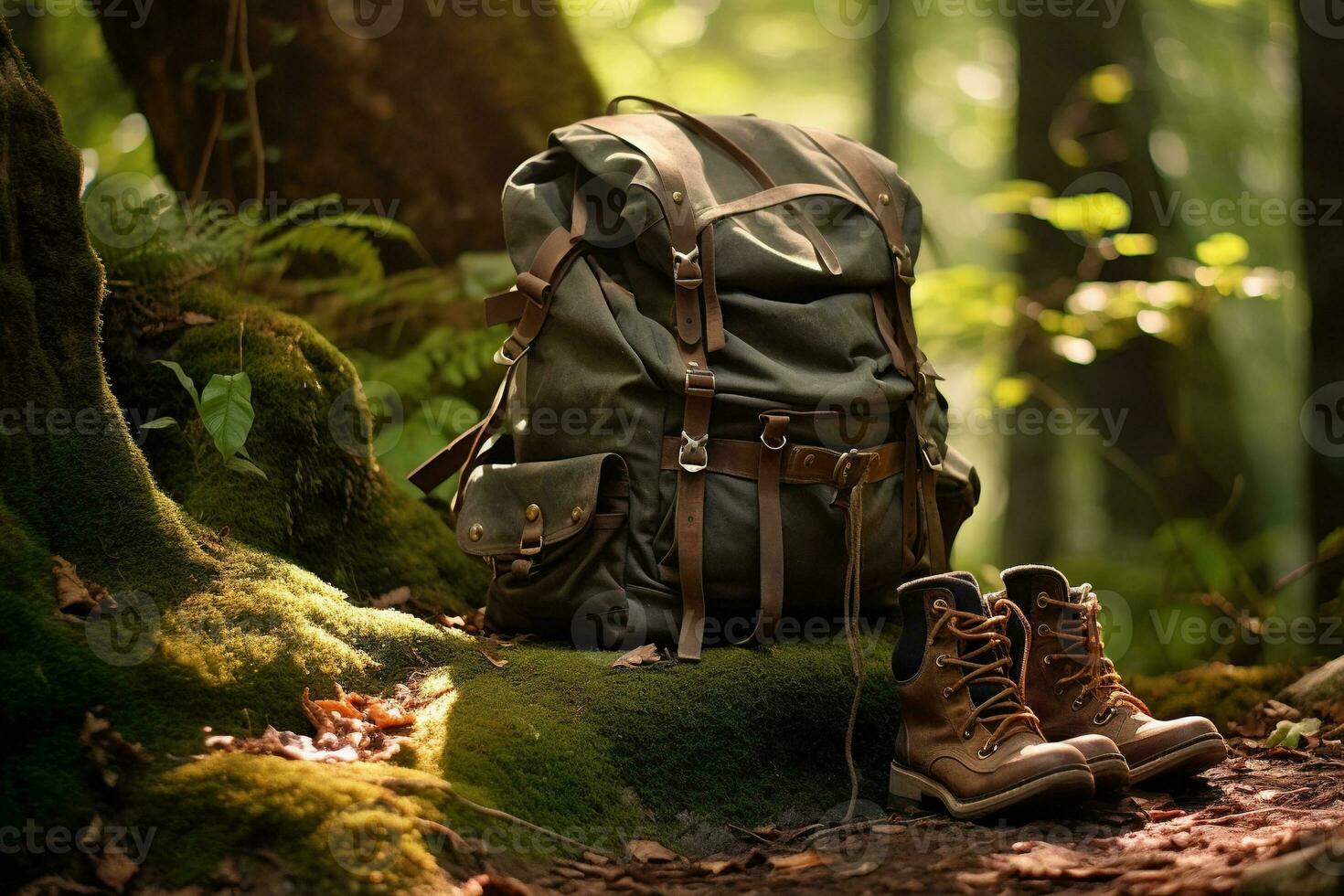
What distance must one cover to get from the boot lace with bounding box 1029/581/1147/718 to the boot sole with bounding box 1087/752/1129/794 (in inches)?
10.7

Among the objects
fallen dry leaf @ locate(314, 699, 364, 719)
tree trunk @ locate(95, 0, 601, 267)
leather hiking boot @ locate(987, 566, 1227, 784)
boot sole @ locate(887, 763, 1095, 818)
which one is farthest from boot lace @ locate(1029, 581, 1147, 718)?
tree trunk @ locate(95, 0, 601, 267)

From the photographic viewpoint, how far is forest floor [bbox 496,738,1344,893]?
199 centimetres

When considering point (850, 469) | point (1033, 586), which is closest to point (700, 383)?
point (850, 469)

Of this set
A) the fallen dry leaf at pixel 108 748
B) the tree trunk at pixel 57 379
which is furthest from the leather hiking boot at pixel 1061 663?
the tree trunk at pixel 57 379

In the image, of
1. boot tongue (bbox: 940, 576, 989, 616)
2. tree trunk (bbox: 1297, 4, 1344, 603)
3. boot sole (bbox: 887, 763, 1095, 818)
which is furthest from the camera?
tree trunk (bbox: 1297, 4, 1344, 603)

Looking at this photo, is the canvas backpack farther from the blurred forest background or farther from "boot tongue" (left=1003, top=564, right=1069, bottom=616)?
the blurred forest background

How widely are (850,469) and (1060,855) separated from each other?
4.03ft

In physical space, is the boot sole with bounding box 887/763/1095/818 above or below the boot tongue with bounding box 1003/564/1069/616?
below

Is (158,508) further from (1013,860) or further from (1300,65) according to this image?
(1300,65)

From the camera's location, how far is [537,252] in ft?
10.4

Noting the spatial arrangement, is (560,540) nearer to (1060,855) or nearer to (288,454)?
(288,454)

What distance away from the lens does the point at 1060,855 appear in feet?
7.39

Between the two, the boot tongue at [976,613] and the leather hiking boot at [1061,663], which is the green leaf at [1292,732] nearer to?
the leather hiking boot at [1061,663]

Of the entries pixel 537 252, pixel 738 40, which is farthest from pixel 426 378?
pixel 738 40
